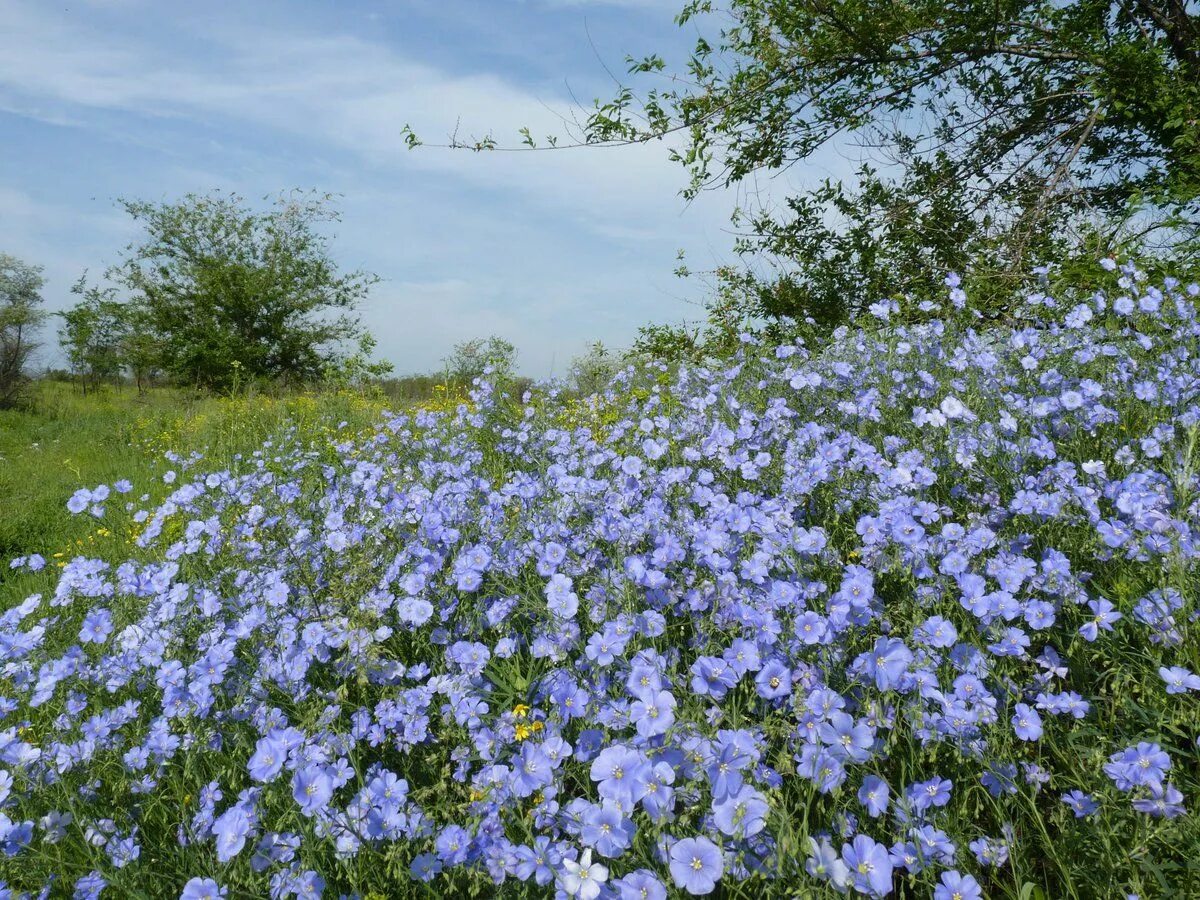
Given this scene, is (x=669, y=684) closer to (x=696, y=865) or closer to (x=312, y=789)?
(x=696, y=865)

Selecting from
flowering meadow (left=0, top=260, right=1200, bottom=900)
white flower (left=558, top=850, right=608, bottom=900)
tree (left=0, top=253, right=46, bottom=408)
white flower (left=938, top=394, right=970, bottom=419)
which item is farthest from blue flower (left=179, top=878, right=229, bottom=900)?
tree (left=0, top=253, right=46, bottom=408)

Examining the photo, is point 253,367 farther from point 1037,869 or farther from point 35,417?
point 1037,869

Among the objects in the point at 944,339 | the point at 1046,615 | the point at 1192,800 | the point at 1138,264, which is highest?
the point at 1138,264

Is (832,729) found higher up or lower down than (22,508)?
higher up

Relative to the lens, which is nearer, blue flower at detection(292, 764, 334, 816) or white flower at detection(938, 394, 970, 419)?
blue flower at detection(292, 764, 334, 816)

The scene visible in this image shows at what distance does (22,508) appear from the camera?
642cm

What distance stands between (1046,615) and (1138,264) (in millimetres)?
4254

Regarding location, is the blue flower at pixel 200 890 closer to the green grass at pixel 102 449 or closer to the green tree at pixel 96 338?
the green grass at pixel 102 449

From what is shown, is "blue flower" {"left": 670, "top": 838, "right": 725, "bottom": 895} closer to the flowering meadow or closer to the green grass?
the flowering meadow

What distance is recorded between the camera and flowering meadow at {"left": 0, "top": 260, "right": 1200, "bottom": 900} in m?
1.54

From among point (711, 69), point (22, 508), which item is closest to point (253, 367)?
point (22, 508)

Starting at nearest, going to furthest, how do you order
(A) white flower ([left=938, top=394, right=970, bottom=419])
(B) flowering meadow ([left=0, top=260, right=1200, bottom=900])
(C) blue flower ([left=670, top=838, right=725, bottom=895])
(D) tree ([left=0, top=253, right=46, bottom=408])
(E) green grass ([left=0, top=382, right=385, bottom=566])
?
(C) blue flower ([left=670, top=838, right=725, bottom=895]) → (B) flowering meadow ([left=0, top=260, right=1200, bottom=900]) → (A) white flower ([left=938, top=394, right=970, bottom=419]) → (E) green grass ([left=0, top=382, right=385, bottom=566]) → (D) tree ([left=0, top=253, right=46, bottom=408])

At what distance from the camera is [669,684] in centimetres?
178

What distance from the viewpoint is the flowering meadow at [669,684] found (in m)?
1.54
